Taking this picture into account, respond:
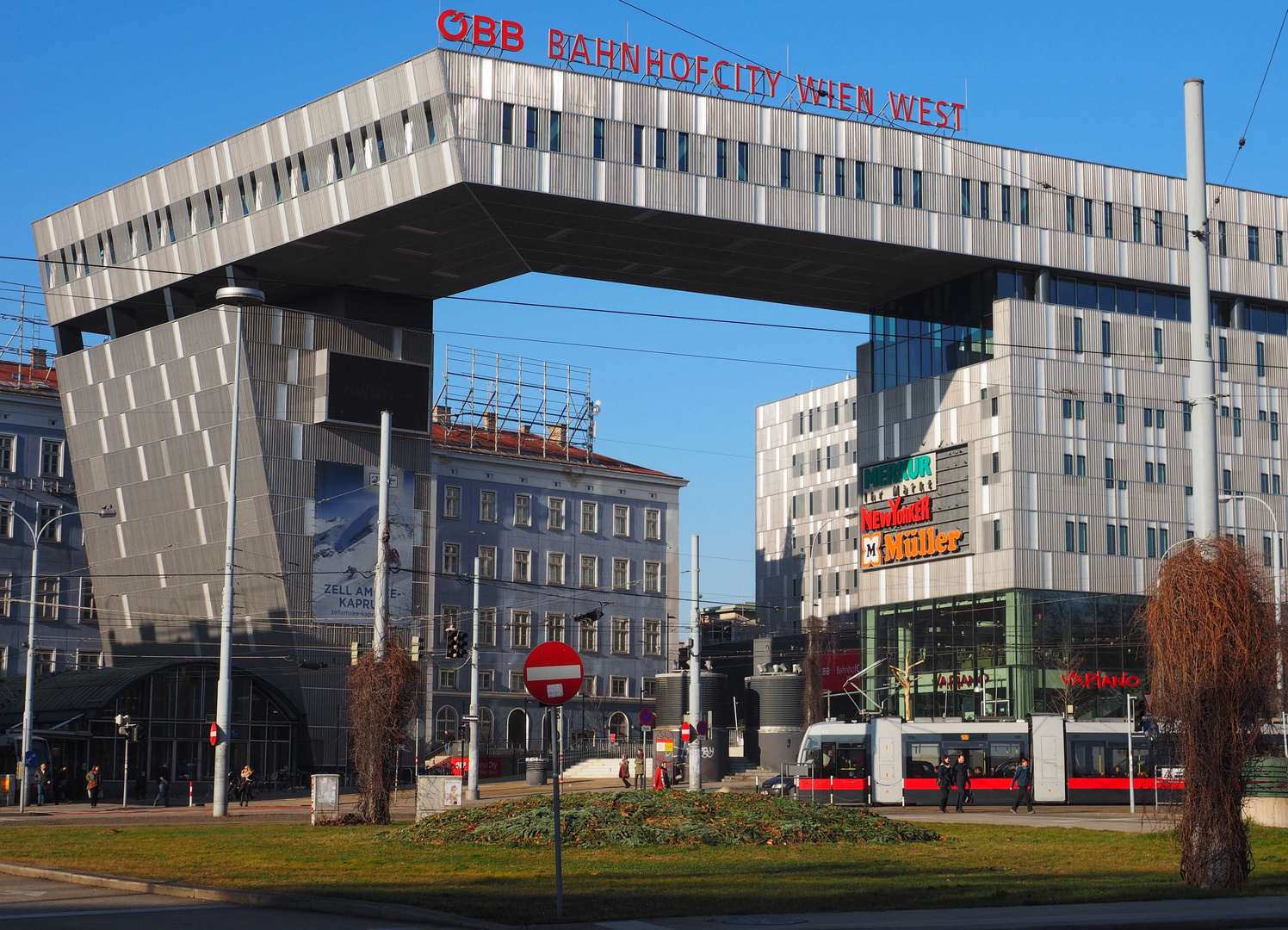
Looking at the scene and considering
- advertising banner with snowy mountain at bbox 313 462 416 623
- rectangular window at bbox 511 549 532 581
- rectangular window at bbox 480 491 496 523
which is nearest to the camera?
advertising banner with snowy mountain at bbox 313 462 416 623

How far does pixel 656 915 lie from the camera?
624 inches

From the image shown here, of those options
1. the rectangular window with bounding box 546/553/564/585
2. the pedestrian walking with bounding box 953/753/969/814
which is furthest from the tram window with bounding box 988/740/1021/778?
the rectangular window with bounding box 546/553/564/585

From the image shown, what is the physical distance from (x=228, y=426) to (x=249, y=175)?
10.7 meters

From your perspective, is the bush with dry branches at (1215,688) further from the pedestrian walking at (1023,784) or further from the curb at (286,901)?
the pedestrian walking at (1023,784)

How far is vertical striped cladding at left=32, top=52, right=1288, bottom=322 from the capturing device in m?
60.5

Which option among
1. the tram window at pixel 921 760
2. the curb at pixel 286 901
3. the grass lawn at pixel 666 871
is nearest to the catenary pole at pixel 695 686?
the tram window at pixel 921 760

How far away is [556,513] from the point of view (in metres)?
96.9

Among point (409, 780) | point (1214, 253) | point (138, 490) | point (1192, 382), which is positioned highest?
point (1214, 253)

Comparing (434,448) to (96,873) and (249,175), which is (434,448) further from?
(96,873)

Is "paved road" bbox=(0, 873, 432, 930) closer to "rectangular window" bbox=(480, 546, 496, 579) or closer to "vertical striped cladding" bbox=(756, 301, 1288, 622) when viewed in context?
"vertical striped cladding" bbox=(756, 301, 1288, 622)

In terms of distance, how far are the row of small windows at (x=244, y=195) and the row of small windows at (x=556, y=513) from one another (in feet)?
83.4

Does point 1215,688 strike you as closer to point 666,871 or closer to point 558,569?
point 666,871

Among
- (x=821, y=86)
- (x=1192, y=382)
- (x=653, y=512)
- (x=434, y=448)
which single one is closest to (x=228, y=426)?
(x=434, y=448)

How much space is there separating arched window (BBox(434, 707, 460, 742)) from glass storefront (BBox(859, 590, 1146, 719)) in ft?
86.4
